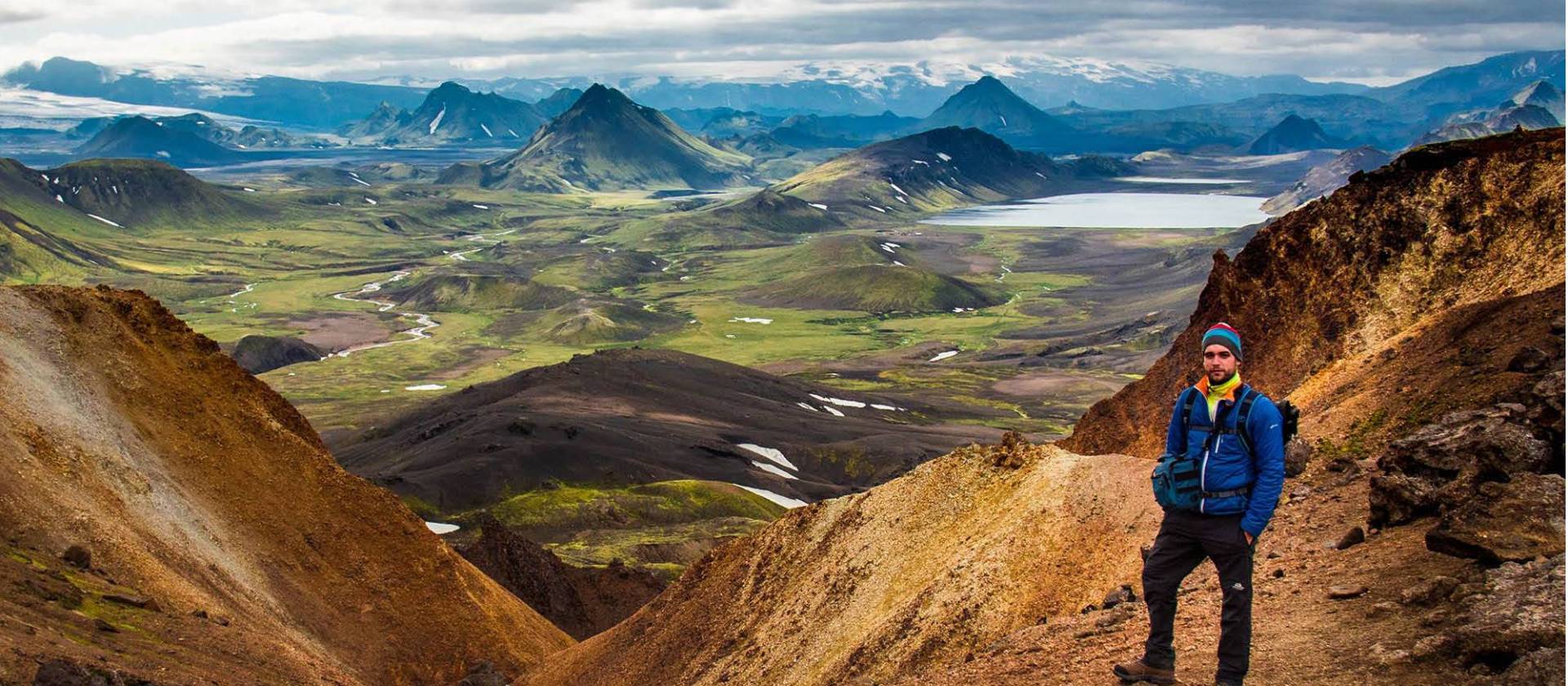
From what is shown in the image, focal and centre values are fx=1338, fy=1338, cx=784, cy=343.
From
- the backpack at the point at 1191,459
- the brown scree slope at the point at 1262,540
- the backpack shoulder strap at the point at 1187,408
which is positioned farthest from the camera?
the brown scree slope at the point at 1262,540

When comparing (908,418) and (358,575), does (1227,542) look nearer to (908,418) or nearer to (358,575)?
(358,575)

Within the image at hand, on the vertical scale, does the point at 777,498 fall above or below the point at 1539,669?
below

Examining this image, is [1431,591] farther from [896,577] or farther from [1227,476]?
[896,577]

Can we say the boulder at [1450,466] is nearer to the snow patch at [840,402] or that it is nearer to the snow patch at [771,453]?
the snow patch at [771,453]

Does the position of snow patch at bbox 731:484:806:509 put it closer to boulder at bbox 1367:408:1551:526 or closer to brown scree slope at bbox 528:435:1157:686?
brown scree slope at bbox 528:435:1157:686

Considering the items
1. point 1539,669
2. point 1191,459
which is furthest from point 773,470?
point 1539,669

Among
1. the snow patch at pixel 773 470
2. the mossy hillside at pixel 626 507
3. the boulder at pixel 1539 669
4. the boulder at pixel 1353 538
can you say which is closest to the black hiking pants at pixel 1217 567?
the boulder at pixel 1539 669

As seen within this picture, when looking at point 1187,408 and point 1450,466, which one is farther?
point 1450,466
